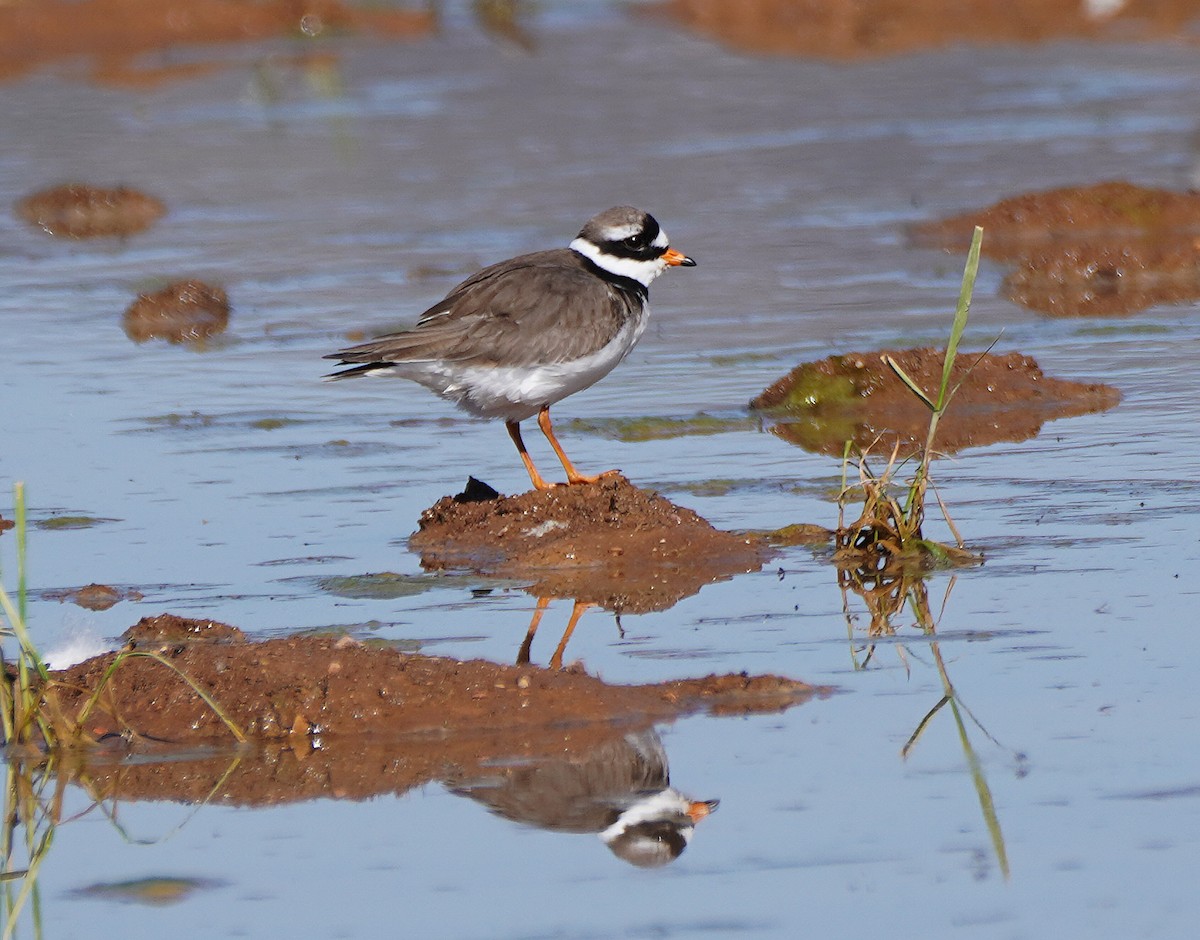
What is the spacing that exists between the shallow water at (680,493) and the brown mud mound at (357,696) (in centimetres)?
19

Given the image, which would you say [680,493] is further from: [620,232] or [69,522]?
[69,522]

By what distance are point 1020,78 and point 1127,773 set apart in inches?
746

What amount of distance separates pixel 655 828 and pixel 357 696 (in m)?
1.13

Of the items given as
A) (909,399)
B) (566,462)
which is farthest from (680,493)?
(909,399)

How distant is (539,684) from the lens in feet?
18.8

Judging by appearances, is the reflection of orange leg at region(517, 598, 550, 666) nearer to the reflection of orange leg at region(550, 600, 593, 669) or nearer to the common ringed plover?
the reflection of orange leg at region(550, 600, 593, 669)

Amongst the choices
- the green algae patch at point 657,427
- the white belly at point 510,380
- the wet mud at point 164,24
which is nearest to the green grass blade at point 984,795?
the white belly at point 510,380

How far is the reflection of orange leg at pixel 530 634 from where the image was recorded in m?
6.25

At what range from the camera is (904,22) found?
28047 millimetres

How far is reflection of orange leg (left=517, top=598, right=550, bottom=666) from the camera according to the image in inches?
246

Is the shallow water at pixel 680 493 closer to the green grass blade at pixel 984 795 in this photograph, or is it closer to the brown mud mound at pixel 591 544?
the green grass blade at pixel 984 795

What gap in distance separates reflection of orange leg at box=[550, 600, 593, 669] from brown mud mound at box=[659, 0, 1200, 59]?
1947 centimetres

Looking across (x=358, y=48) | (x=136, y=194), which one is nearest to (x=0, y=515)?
(x=136, y=194)

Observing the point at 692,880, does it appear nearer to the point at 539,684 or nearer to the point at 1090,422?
the point at 539,684
